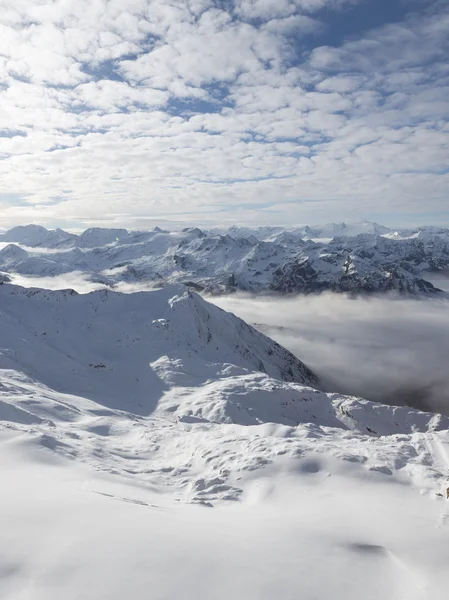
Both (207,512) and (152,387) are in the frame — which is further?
(152,387)

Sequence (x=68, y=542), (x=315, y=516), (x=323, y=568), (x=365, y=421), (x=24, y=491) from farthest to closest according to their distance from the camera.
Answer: (x=365, y=421) < (x=315, y=516) < (x=24, y=491) < (x=323, y=568) < (x=68, y=542)

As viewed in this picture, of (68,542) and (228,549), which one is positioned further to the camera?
(228,549)

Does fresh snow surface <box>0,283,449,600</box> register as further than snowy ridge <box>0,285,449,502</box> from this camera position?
No

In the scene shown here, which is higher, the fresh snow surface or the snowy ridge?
the fresh snow surface

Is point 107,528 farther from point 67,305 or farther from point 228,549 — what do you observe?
point 67,305

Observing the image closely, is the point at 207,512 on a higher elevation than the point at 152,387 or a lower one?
higher

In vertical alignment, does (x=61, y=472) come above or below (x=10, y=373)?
above

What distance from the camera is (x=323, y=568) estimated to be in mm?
12352

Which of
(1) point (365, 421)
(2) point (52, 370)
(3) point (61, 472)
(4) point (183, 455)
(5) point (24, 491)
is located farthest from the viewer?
(1) point (365, 421)

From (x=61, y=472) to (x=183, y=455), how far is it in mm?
19207

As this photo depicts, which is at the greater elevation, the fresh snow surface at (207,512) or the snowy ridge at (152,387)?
the fresh snow surface at (207,512)

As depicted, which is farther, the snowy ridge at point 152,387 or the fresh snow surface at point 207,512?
the snowy ridge at point 152,387

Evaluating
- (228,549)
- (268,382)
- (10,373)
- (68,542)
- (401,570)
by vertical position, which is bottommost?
(268,382)

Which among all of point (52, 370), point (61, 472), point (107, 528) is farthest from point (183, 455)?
point (52, 370)
